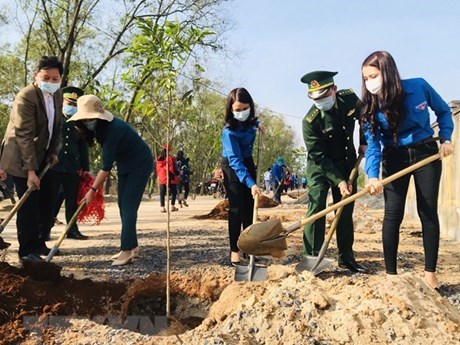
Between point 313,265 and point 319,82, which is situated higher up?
point 319,82

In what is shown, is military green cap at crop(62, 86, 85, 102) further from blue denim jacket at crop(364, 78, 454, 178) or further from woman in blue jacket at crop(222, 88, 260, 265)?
blue denim jacket at crop(364, 78, 454, 178)

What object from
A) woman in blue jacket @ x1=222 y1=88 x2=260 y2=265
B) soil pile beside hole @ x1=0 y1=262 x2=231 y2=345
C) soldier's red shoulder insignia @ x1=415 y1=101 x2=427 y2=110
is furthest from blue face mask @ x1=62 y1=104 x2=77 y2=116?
soldier's red shoulder insignia @ x1=415 y1=101 x2=427 y2=110

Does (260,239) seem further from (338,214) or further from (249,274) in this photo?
(338,214)

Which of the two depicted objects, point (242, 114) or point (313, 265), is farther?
point (242, 114)

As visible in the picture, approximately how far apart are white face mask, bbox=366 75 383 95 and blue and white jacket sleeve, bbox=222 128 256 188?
1359 millimetres

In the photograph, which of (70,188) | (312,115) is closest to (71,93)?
(70,188)

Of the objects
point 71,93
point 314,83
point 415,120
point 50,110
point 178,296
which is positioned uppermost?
point 71,93

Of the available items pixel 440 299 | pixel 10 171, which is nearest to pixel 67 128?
pixel 10 171

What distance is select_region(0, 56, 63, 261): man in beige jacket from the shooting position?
454 cm

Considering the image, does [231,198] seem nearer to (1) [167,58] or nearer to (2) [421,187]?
(2) [421,187]

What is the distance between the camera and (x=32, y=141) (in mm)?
4559

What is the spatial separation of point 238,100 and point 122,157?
46.4 inches

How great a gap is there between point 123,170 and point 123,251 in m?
0.76

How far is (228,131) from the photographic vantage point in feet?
15.7
